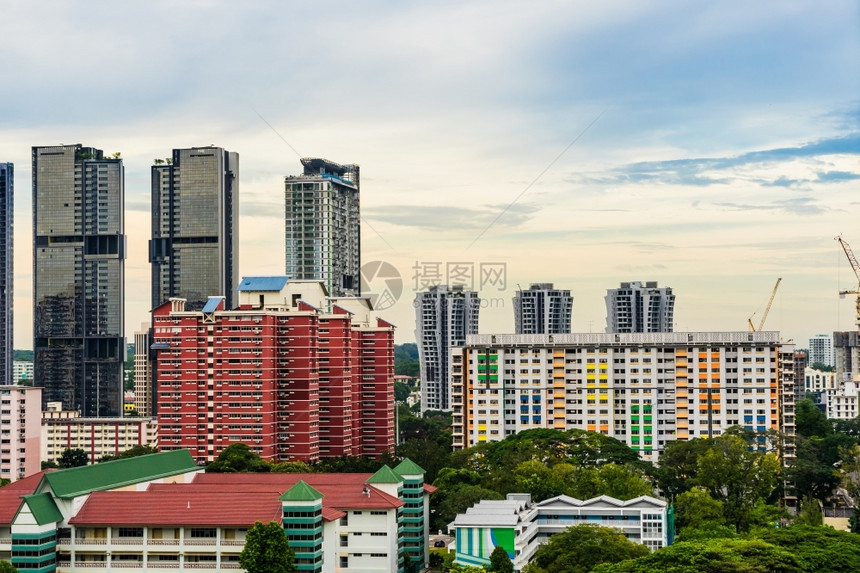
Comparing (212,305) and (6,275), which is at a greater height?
(6,275)

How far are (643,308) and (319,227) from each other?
21.9 meters

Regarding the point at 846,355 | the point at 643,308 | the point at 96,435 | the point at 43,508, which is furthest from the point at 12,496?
the point at 846,355

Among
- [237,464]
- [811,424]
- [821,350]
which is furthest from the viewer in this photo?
[821,350]

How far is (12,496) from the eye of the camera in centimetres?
A: 3130

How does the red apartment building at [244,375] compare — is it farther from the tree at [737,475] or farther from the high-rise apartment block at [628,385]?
the tree at [737,475]

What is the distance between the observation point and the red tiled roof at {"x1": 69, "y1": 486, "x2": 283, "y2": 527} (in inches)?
1168

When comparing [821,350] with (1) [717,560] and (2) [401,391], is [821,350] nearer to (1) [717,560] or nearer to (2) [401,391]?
(2) [401,391]

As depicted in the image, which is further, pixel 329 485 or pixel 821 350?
pixel 821 350

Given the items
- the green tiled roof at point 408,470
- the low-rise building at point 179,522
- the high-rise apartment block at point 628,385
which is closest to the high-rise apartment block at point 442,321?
the high-rise apartment block at point 628,385

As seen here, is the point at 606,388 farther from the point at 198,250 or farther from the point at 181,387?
the point at 198,250

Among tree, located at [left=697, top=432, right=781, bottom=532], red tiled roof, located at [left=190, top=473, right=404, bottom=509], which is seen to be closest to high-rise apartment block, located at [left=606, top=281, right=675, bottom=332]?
tree, located at [left=697, top=432, right=781, bottom=532]

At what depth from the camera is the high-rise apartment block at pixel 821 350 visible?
149875 mm

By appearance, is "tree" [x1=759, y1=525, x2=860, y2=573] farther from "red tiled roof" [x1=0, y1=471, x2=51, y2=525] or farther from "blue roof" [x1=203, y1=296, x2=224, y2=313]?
"blue roof" [x1=203, y1=296, x2=224, y2=313]

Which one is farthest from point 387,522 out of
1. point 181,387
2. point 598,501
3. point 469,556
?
point 181,387
